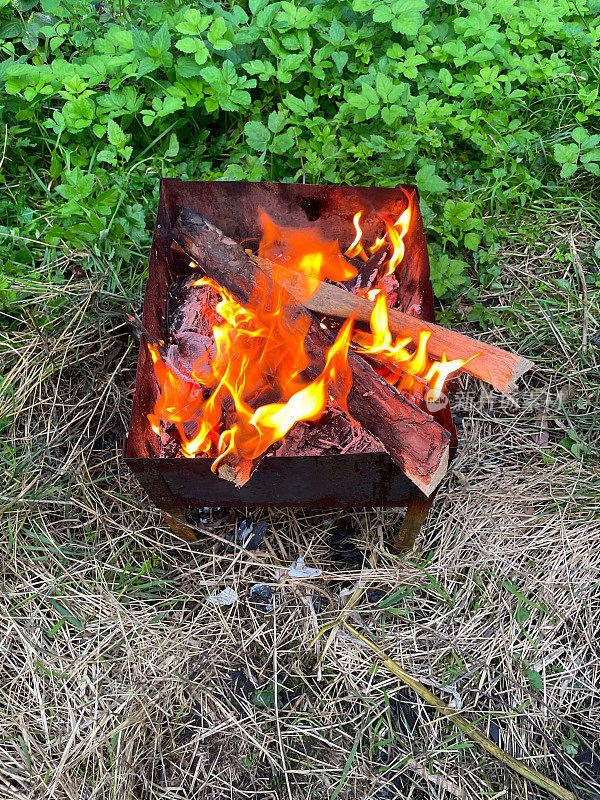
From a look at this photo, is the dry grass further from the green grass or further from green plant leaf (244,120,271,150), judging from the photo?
green plant leaf (244,120,271,150)

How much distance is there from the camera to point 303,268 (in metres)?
2.39

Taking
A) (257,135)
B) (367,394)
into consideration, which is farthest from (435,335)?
(257,135)

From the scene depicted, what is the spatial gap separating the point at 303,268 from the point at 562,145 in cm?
147

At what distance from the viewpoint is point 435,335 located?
6.56 feet

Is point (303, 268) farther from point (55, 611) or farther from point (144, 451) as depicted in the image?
point (55, 611)

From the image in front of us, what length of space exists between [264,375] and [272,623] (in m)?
0.84

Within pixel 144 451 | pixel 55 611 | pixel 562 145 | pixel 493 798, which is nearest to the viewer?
pixel 493 798

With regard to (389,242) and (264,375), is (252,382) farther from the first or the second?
(389,242)

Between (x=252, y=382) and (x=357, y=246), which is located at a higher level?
(x=357, y=246)

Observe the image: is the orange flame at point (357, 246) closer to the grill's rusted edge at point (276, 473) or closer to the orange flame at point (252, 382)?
the grill's rusted edge at point (276, 473)

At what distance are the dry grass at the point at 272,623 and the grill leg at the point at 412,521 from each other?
78mm

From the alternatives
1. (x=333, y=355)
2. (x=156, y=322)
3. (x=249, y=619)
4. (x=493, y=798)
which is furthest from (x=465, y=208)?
(x=493, y=798)

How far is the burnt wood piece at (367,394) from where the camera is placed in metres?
1.74

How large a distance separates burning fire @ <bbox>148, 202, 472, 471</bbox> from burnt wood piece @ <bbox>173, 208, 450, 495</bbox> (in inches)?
1.4
